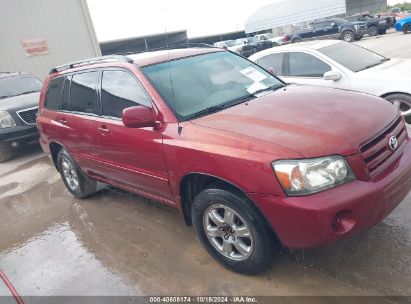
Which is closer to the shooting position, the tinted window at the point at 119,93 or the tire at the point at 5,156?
the tinted window at the point at 119,93

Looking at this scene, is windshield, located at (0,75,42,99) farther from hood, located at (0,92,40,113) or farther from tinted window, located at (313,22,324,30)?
tinted window, located at (313,22,324,30)

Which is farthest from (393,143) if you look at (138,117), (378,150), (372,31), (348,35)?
(372,31)

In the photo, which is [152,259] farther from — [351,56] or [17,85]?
[17,85]

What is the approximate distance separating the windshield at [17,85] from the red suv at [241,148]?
5.77m

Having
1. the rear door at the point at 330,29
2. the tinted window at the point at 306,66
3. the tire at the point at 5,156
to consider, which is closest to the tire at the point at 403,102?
the tinted window at the point at 306,66

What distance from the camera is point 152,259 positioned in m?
3.61

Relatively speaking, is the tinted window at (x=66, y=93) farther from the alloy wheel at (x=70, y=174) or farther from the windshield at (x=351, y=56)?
the windshield at (x=351, y=56)

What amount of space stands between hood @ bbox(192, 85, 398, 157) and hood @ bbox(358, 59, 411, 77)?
A: 2.59 m

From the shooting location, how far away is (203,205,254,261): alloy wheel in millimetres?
2965

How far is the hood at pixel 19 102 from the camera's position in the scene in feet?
27.1

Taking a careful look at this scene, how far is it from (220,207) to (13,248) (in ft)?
8.71

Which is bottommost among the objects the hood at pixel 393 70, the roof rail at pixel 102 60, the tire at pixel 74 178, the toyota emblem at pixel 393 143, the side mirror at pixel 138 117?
the tire at pixel 74 178

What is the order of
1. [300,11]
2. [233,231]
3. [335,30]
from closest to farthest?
[233,231], [335,30], [300,11]

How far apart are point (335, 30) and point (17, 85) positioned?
2146cm
